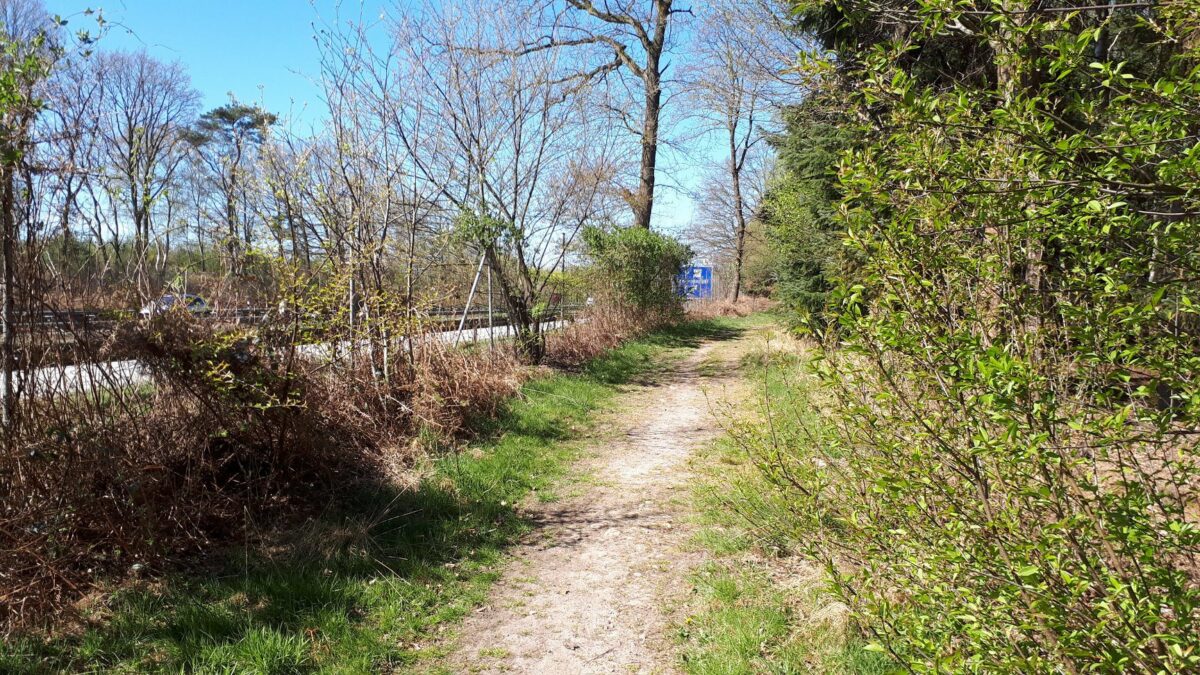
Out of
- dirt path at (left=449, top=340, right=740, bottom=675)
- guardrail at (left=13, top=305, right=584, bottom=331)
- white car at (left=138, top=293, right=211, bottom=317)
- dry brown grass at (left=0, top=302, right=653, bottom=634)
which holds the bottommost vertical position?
dirt path at (left=449, top=340, right=740, bottom=675)

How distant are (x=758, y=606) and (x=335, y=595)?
2476mm

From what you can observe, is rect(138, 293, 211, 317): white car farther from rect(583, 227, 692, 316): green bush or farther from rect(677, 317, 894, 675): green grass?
rect(583, 227, 692, 316): green bush

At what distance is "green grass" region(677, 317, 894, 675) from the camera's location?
3.04 meters

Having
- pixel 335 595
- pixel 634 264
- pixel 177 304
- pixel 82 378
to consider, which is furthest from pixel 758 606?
pixel 634 264

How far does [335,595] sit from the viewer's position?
3717mm

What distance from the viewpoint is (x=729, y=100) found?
12.0 m

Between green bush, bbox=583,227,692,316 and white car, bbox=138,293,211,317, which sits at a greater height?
green bush, bbox=583,227,692,316

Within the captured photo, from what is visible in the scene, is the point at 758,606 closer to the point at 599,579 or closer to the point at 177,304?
the point at 599,579

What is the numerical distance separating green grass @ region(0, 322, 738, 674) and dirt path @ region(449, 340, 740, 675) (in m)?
0.22

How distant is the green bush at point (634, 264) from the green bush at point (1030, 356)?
1183cm

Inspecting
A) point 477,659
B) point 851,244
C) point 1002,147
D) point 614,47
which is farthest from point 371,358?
point 614,47

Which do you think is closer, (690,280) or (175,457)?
(175,457)

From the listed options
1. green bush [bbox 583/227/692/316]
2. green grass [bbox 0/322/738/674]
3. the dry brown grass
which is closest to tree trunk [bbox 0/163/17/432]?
the dry brown grass

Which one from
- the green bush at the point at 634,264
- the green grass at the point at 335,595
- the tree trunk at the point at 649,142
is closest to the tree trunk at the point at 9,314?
the green grass at the point at 335,595
